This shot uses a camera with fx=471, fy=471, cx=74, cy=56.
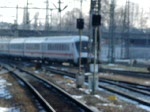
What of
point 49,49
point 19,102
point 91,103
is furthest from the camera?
point 49,49

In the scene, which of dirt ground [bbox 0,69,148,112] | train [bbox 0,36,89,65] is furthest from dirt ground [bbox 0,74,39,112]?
train [bbox 0,36,89,65]

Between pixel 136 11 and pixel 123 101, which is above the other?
pixel 136 11

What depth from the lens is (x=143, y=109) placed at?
1470 cm

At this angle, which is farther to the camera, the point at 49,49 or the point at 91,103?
the point at 49,49

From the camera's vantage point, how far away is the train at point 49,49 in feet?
146

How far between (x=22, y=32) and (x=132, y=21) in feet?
195

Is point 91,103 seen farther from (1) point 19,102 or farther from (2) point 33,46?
(2) point 33,46

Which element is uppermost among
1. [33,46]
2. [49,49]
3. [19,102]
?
[33,46]

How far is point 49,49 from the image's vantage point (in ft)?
171

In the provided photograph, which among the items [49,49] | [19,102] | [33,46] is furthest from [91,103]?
[33,46]

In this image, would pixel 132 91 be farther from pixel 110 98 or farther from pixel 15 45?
pixel 15 45

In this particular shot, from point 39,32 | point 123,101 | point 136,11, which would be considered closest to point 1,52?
point 39,32

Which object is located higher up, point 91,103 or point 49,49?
point 49,49

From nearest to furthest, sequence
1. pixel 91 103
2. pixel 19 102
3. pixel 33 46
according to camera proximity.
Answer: pixel 91 103 < pixel 19 102 < pixel 33 46
